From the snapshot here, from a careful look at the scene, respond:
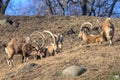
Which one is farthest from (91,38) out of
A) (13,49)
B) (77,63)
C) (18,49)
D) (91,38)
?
(77,63)

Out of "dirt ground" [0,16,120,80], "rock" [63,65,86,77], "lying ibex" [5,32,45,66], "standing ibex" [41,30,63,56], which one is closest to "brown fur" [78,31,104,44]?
"dirt ground" [0,16,120,80]

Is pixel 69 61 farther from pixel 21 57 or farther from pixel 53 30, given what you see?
pixel 53 30

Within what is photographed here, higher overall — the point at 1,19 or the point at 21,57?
the point at 1,19

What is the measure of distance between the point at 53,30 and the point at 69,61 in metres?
9.00

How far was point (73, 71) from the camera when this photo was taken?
13.0m

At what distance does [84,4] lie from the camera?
36.5 m

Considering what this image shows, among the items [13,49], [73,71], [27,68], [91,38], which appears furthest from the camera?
[91,38]

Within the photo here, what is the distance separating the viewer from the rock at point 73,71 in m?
13.0

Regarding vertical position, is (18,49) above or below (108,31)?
below

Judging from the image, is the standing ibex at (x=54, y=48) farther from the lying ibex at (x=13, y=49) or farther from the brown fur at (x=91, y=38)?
the brown fur at (x=91, y=38)

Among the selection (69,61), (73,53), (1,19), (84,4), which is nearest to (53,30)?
(1,19)

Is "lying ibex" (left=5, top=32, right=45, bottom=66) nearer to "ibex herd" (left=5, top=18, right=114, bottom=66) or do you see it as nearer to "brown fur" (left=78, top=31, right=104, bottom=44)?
"ibex herd" (left=5, top=18, right=114, bottom=66)

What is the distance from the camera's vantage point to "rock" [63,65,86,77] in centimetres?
1295

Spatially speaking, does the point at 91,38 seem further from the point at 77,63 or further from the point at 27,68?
the point at 27,68
